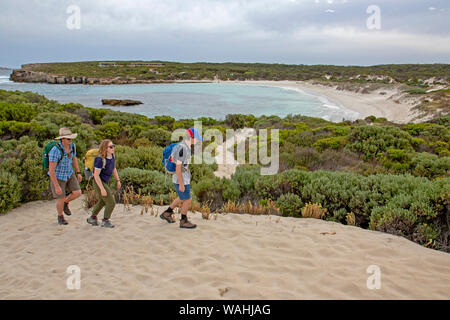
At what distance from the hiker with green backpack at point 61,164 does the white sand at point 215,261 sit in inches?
27.0

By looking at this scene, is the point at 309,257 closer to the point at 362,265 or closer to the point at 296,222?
the point at 362,265

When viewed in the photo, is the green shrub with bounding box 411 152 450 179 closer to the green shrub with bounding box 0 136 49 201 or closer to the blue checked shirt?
the blue checked shirt

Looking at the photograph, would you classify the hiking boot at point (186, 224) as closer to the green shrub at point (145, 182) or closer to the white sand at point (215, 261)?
the white sand at point (215, 261)

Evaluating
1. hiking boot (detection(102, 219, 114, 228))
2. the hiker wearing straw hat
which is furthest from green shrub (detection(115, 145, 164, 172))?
hiking boot (detection(102, 219, 114, 228))

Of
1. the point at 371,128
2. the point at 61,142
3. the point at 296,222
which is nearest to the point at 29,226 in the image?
the point at 61,142

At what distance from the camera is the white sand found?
315cm

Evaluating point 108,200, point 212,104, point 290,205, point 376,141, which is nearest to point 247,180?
point 290,205

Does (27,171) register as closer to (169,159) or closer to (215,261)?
(169,159)

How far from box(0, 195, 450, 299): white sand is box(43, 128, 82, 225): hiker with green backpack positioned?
685mm

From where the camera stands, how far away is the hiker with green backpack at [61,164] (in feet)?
15.6

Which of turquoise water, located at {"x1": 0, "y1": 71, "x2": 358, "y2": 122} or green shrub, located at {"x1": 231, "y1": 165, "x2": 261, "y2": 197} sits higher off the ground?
turquoise water, located at {"x1": 0, "y1": 71, "x2": 358, "y2": 122}

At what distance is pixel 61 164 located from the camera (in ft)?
16.3

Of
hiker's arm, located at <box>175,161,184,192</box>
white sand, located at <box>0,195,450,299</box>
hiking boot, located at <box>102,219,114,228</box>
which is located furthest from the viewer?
hiking boot, located at <box>102,219,114,228</box>
